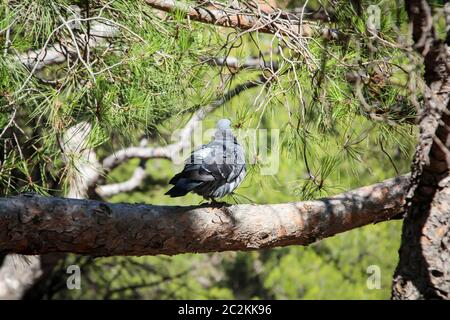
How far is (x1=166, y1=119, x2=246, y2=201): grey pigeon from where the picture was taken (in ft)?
7.21

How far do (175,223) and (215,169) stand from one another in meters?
0.29

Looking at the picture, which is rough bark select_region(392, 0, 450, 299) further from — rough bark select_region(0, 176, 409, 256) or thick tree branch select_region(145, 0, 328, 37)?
thick tree branch select_region(145, 0, 328, 37)

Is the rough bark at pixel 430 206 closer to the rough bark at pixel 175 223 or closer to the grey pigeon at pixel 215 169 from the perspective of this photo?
the rough bark at pixel 175 223

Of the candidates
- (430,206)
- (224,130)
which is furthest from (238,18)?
(430,206)

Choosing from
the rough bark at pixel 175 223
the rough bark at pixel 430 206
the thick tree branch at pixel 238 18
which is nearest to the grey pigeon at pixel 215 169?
the rough bark at pixel 175 223

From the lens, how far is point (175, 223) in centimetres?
202

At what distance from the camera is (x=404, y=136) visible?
2.29 m

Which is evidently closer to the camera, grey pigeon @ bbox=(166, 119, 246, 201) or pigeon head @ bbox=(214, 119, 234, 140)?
grey pigeon @ bbox=(166, 119, 246, 201)

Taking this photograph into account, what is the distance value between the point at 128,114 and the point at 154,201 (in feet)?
9.11

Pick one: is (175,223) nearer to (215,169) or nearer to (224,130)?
(215,169)

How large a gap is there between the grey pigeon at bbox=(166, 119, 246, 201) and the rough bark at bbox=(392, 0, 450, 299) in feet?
2.14

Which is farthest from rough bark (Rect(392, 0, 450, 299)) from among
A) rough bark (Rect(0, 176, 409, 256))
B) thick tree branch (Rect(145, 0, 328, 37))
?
thick tree branch (Rect(145, 0, 328, 37))
